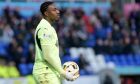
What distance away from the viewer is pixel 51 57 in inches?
254

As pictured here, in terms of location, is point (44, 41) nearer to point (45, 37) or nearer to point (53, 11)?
point (45, 37)


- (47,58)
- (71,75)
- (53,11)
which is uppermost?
(53,11)

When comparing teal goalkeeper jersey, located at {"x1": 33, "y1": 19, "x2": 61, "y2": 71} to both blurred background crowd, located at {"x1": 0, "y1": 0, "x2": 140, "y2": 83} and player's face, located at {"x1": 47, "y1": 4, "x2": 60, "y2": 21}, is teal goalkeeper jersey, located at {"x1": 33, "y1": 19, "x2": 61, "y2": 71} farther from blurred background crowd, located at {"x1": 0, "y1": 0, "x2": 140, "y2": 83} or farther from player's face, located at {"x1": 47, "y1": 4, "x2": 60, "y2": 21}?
blurred background crowd, located at {"x1": 0, "y1": 0, "x2": 140, "y2": 83}

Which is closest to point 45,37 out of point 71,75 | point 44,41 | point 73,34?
point 44,41

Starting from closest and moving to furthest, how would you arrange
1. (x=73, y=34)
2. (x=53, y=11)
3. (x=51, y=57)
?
(x=51, y=57)
(x=53, y=11)
(x=73, y=34)

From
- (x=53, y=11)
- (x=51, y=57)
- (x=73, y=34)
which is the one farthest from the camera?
(x=73, y=34)

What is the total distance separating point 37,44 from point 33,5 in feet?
49.3

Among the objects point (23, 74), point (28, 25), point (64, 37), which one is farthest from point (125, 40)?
point (23, 74)

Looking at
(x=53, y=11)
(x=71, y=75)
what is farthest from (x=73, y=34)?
(x=71, y=75)

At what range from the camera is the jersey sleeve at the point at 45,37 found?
6.50 metres

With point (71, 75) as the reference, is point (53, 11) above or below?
above

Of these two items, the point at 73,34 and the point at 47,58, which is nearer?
the point at 47,58

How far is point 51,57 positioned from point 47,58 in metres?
0.05

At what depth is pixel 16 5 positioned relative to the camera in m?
21.0
